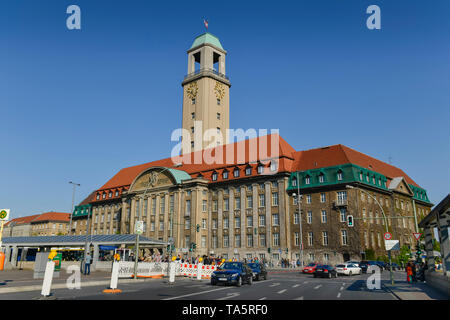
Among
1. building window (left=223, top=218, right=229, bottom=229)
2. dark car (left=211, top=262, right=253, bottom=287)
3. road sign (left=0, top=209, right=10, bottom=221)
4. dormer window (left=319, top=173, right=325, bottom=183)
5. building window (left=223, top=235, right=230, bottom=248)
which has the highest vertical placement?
dormer window (left=319, top=173, right=325, bottom=183)

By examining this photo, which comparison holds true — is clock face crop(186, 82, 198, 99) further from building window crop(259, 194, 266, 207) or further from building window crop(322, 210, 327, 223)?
building window crop(322, 210, 327, 223)

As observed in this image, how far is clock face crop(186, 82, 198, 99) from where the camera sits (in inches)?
3174

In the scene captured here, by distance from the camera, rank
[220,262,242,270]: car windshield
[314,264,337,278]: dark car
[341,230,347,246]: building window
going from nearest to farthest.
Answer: [220,262,242,270]: car windshield
[314,264,337,278]: dark car
[341,230,347,246]: building window

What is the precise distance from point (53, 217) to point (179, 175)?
76.7m

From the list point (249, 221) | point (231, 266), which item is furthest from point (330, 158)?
point (231, 266)

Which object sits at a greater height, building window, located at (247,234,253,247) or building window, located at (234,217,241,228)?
building window, located at (234,217,241,228)

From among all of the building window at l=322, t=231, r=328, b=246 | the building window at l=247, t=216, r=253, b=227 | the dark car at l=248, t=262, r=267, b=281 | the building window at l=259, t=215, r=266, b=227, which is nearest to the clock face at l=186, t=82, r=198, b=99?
the building window at l=247, t=216, r=253, b=227

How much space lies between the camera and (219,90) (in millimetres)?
81812

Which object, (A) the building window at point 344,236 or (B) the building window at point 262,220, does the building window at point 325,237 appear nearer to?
(A) the building window at point 344,236

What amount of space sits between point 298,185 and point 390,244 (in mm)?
28722
